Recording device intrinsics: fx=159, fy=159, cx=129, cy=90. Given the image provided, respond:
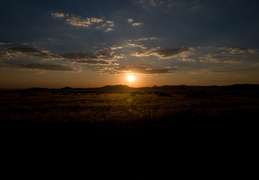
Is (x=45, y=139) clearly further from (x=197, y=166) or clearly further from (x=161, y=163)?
(x=197, y=166)

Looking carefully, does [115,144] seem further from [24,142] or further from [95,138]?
[24,142]

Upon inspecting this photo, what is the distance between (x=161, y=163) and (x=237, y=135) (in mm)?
4781

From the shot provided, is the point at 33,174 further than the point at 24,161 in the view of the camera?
No

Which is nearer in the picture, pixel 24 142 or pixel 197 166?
pixel 197 166

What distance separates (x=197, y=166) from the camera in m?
4.73

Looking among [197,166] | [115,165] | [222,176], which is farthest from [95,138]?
[222,176]

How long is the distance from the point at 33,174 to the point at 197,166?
4.66 m

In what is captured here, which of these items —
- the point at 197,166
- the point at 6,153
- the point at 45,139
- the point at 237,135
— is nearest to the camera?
the point at 197,166

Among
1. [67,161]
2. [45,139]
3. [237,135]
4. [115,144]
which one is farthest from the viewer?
[237,135]

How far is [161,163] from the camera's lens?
194 inches

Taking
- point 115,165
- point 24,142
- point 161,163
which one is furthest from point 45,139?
point 161,163

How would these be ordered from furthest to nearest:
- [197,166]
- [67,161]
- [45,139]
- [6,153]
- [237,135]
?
1. [237,135]
2. [45,139]
3. [6,153]
4. [67,161]
5. [197,166]

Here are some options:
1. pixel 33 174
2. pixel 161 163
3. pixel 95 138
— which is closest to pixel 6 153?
pixel 33 174

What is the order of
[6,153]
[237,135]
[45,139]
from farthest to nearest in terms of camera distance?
[237,135], [45,139], [6,153]
